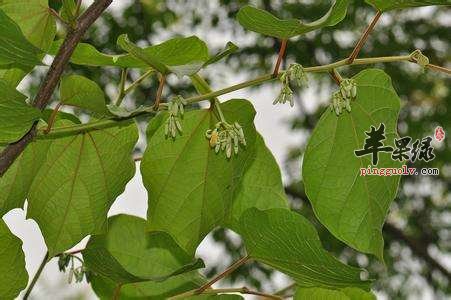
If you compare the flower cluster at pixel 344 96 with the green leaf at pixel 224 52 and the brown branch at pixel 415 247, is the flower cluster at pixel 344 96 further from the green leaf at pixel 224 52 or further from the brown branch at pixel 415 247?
the brown branch at pixel 415 247

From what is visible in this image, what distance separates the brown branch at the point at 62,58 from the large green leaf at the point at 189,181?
0.14 m

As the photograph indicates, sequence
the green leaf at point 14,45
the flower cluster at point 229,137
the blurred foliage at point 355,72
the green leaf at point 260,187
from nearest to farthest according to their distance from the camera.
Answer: the green leaf at point 14,45 < the flower cluster at point 229,137 < the green leaf at point 260,187 < the blurred foliage at point 355,72

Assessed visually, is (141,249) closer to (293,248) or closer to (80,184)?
(80,184)

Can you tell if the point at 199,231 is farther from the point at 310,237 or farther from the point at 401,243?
the point at 401,243

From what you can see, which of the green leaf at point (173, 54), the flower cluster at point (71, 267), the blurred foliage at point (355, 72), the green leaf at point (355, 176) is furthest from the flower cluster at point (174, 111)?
the blurred foliage at point (355, 72)

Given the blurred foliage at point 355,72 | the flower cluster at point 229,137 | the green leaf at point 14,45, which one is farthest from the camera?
the blurred foliage at point 355,72

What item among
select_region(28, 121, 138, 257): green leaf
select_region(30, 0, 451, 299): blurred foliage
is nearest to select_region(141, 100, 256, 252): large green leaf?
select_region(28, 121, 138, 257): green leaf

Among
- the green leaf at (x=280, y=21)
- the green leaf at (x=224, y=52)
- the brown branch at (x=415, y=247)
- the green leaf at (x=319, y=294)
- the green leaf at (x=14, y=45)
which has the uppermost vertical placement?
the green leaf at (x=14, y=45)

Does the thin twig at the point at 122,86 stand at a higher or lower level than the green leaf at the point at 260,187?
higher

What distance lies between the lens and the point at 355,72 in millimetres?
3064

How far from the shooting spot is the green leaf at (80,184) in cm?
77

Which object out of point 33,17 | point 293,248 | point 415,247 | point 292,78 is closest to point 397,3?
point 292,78

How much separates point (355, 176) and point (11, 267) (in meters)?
0.34

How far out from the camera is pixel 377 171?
2.43 feet
